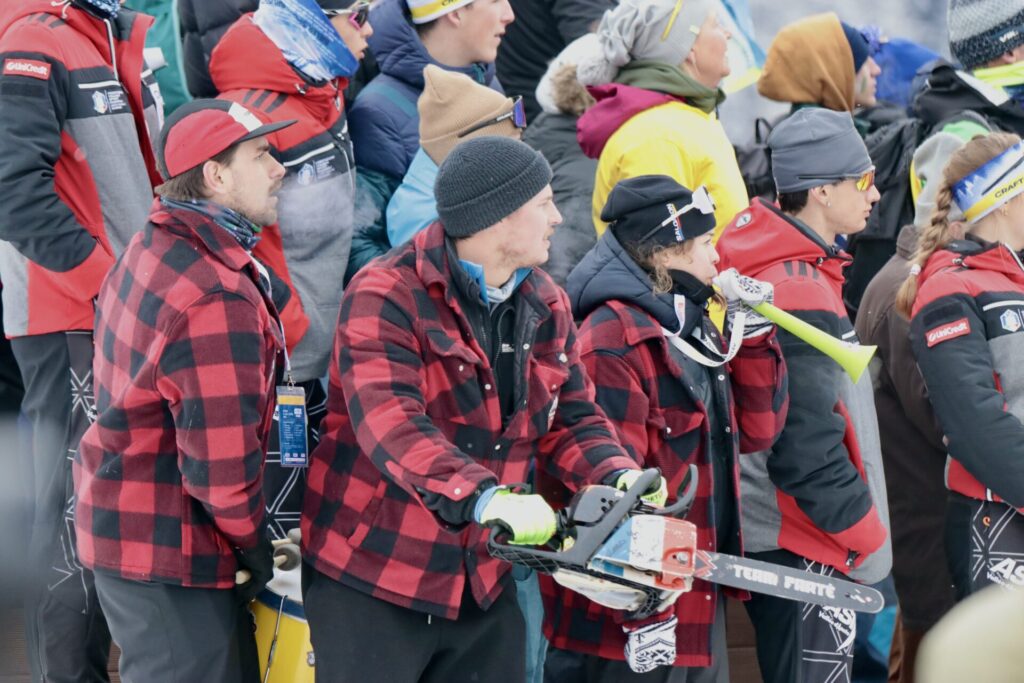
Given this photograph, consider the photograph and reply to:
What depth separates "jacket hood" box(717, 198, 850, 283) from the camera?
14.7 ft

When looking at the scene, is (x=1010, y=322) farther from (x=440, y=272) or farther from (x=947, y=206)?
(x=440, y=272)

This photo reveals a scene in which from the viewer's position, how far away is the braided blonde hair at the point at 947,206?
15.7 ft

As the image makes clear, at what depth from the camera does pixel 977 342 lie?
4.59 m

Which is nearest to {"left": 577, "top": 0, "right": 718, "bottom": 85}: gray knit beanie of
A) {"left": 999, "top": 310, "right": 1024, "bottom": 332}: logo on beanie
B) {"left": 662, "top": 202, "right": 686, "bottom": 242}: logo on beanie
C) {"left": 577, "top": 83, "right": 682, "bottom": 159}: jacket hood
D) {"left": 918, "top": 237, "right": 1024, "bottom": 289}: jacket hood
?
{"left": 577, "top": 83, "right": 682, "bottom": 159}: jacket hood

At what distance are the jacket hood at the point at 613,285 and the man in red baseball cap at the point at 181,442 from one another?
0.88 metres

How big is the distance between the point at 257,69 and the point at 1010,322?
8.07ft

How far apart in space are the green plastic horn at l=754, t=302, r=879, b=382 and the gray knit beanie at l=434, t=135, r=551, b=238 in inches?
37.6

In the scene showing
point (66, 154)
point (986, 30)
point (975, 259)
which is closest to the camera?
point (66, 154)

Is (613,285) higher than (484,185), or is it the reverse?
(484,185)

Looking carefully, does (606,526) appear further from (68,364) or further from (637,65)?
(637,65)

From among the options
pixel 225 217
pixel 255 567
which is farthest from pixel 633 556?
pixel 225 217

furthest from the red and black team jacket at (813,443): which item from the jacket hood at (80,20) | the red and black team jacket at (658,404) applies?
the jacket hood at (80,20)

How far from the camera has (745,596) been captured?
430cm

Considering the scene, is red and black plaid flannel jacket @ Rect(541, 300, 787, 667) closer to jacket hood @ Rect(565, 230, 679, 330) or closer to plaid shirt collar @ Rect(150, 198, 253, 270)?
jacket hood @ Rect(565, 230, 679, 330)
